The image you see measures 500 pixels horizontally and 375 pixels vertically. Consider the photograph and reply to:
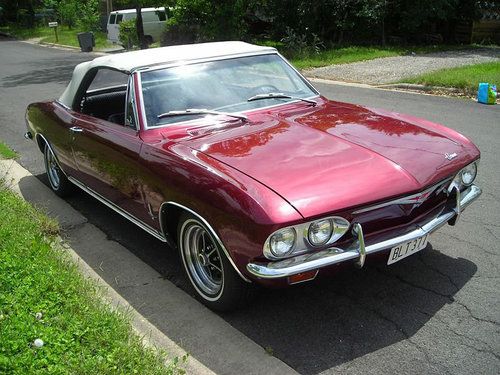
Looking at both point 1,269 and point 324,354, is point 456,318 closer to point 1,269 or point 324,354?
point 324,354

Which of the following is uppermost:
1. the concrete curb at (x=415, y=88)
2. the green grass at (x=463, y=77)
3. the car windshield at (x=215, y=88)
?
the car windshield at (x=215, y=88)

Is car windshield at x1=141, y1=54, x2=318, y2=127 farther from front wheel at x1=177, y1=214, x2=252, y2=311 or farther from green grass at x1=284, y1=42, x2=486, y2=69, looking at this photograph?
green grass at x1=284, y1=42, x2=486, y2=69

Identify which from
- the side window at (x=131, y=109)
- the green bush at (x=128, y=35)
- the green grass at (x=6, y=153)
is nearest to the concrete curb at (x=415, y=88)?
the green grass at (x=6, y=153)

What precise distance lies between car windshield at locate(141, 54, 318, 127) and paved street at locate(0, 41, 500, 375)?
3.99 ft

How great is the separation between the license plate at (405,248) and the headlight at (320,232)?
416mm

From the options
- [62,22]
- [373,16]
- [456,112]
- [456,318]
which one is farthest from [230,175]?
[62,22]

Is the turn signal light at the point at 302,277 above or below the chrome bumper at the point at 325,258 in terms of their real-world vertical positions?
below

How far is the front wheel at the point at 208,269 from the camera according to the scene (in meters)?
3.11

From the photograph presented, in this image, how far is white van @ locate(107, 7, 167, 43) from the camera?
26.2 m

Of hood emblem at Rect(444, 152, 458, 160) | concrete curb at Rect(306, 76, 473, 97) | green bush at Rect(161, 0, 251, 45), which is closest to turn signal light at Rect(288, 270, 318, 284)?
hood emblem at Rect(444, 152, 458, 160)

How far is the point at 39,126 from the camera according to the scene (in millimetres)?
5699

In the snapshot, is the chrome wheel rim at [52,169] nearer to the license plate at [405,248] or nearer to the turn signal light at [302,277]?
the turn signal light at [302,277]

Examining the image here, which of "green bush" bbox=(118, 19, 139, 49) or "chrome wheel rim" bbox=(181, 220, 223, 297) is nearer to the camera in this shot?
"chrome wheel rim" bbox=(181, 220, 223, 297)

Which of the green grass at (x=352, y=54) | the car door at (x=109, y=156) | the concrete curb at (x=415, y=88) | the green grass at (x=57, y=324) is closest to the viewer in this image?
the green grass at (x=57, y=324)
